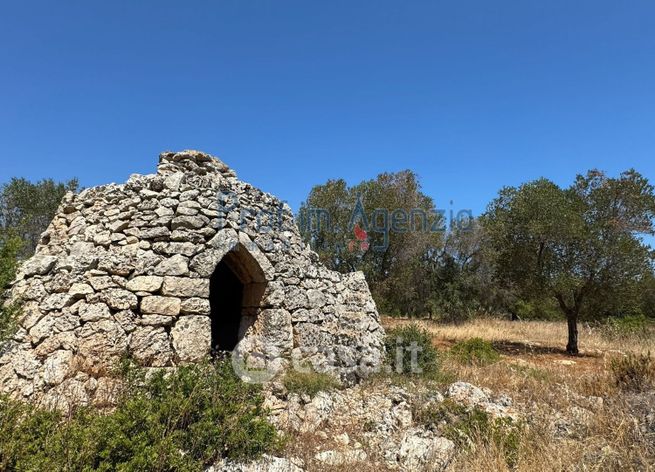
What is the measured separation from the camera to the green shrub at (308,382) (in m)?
6.79

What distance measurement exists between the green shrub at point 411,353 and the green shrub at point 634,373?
338 cm

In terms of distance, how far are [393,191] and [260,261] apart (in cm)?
1103

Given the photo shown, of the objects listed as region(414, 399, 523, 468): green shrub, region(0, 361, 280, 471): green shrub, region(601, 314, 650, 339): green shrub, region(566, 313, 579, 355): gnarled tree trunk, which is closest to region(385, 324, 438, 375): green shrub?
region(414, 399, 523, 468): green shrub

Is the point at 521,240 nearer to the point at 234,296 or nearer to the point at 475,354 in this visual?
the point at 475,354

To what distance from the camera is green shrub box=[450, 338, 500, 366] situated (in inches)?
409

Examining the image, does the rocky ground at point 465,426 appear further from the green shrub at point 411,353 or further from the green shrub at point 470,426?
the green shrub at point 411,353

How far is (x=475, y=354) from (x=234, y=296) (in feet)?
21.6

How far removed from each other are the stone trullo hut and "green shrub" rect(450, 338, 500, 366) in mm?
3086

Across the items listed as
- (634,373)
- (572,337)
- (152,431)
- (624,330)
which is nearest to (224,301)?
(152,431)

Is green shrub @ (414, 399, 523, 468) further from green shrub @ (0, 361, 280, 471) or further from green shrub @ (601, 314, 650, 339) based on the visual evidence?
green shrub @ (601, 314, 650, 339)

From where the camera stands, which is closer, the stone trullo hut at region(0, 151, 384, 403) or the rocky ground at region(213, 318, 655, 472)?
the rocky ground at region(213, 318, 655, 472)

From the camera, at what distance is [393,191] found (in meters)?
17.6

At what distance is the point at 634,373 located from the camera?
7.67m

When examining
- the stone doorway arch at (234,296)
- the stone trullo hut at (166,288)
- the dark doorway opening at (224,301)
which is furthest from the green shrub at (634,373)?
the dark doorway opening at (224,301)
